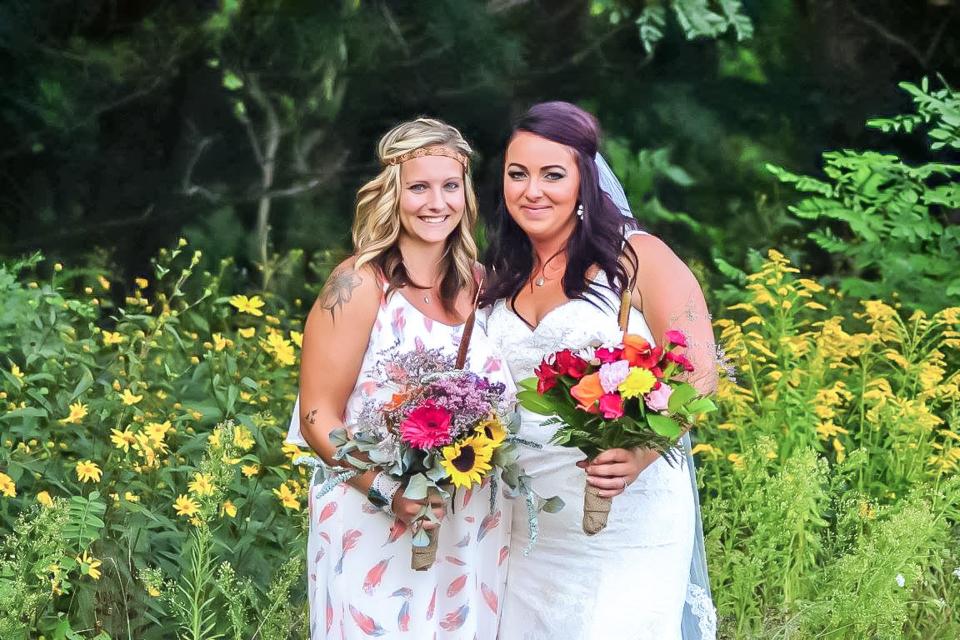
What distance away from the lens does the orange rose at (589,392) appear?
2850 mm

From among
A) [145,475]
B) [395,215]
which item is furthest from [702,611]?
[145,475]

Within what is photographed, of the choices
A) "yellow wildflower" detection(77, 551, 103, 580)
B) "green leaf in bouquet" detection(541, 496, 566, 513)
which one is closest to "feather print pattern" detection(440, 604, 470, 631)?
"green leaf in bouquet" detection(541, 496, 566, 513)

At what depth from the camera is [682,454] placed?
312 cm

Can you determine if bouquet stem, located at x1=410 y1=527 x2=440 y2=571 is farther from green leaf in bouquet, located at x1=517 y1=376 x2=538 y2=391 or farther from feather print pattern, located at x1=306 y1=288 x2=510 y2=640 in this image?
green leaf in bouquet, located at x1=517 y1=376 x2=538 y2=391

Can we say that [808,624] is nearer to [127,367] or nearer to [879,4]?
[127,367]

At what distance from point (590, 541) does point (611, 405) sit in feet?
1.86

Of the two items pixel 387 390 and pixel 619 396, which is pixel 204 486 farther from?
pixel 619 396

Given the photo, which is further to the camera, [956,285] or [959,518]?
[956,285]

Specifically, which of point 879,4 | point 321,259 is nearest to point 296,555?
point 321,259

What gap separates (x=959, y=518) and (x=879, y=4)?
3.27 meters

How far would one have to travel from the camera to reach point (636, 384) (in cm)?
282

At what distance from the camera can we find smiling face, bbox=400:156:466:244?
330 centimetres

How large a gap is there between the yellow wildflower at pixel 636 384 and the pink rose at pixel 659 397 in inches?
0.7

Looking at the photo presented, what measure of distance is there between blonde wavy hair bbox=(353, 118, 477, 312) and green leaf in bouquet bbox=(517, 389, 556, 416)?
0.43m
